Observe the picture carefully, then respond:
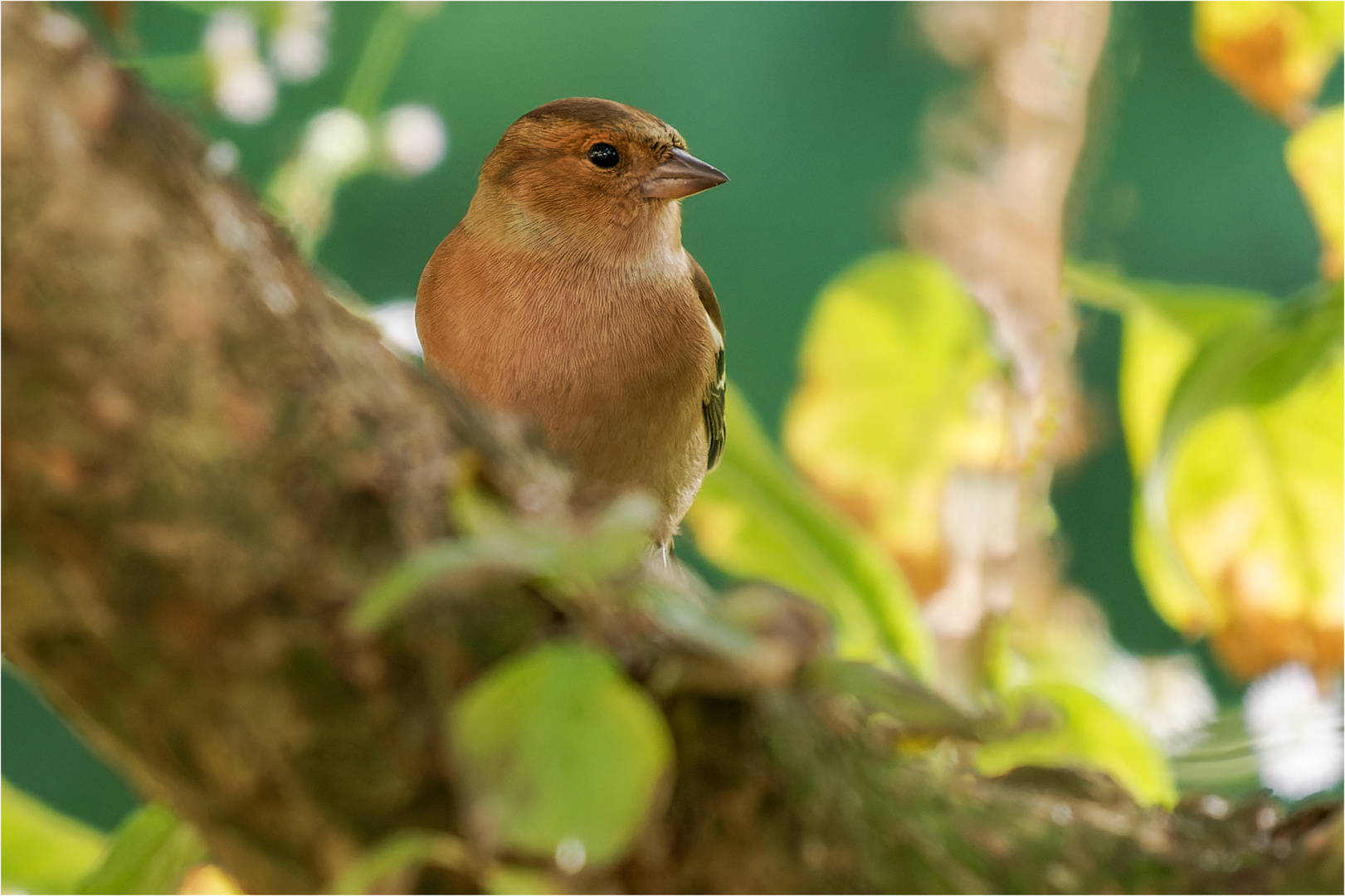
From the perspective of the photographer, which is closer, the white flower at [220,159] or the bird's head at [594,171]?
the white flower at [220,159]

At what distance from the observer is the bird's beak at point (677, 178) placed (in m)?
1.06

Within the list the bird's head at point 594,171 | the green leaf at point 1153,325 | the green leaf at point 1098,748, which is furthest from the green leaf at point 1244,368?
the bird's head at point 594,171

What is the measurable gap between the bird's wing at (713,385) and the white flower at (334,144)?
0.37 m

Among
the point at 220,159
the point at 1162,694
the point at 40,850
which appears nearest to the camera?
the point at 220,159

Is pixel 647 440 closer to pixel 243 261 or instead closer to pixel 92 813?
pixel 243 261

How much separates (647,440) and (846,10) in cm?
167

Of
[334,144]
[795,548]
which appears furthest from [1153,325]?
[334,144]

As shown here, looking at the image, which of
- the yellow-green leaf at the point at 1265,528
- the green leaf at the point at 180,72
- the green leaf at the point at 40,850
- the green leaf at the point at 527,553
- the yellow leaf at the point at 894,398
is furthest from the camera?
the yellow leaf at the point at 894,398

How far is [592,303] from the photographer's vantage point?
3.15ft

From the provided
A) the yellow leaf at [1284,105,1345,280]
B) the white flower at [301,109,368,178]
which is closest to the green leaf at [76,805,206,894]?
the white flower at [301,109,368,178]

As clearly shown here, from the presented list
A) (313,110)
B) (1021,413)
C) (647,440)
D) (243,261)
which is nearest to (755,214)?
(313,110)

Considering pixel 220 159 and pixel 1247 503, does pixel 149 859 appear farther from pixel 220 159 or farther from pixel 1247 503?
pixel 1247 503

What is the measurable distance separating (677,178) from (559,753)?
2.68 feet

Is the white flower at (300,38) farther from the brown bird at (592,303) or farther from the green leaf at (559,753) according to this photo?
the green leaf at (559,753)
